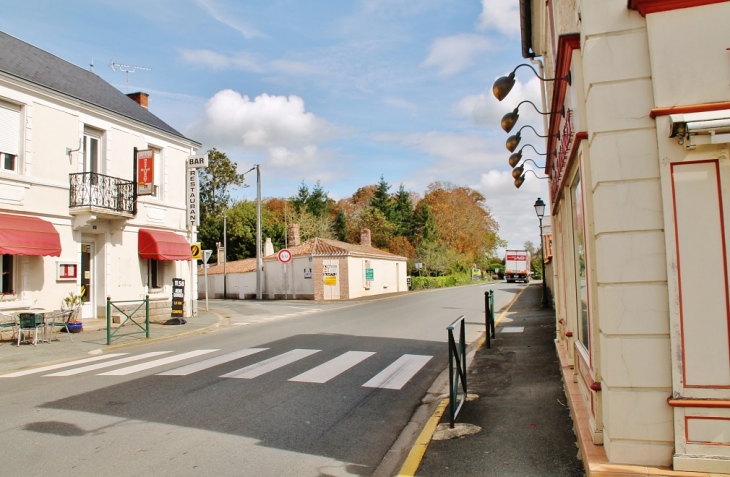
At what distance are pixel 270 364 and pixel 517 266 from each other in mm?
56718

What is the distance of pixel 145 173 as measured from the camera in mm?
17125

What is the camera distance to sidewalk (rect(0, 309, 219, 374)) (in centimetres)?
1066

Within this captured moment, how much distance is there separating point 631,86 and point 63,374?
30.7 feet

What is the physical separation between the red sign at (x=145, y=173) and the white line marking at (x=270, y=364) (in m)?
9.19

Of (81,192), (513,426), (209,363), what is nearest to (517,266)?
(81,192)

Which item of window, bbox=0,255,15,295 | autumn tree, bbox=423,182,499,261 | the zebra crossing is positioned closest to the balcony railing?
window, bbox=0,255,15,295

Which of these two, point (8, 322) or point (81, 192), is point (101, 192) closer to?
point (81, 192)

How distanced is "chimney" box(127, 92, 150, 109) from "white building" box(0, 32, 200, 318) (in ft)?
5.75

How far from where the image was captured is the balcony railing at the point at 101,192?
1543cm

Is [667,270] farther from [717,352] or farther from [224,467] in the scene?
[224,467]

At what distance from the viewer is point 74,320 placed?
48.6 feet

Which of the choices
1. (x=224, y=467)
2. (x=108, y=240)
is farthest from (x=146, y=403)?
(x=108, y=240)

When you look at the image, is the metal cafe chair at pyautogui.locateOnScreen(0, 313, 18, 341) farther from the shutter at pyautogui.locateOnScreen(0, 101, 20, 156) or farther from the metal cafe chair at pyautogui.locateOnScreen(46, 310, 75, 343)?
the shutter at pyautogui.locateOnScreen(0, 101, 20, 156)

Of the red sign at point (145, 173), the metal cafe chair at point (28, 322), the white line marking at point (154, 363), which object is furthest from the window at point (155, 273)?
the white line marking at point (154, 363)
